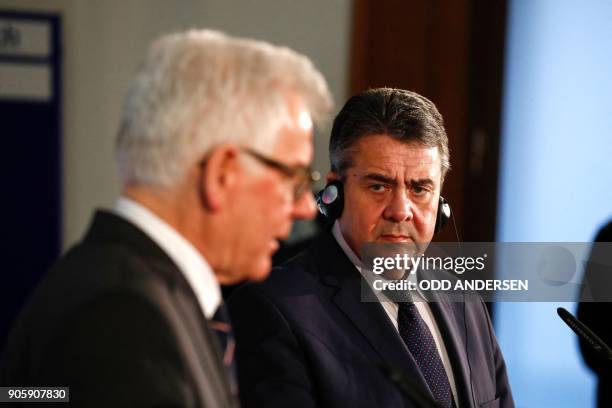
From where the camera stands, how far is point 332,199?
1.81 meters

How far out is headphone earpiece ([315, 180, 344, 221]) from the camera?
5.93 ft

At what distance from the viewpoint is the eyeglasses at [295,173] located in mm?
1135

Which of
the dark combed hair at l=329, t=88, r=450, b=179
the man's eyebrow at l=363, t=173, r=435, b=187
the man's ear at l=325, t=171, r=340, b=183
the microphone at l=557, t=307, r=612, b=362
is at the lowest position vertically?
the microphone at l=557, t=307, r=612, b=362

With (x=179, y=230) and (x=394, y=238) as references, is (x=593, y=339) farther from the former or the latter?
(x=179, y=230)

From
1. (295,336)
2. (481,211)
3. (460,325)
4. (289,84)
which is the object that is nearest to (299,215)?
(289,84)

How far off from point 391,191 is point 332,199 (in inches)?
4.7

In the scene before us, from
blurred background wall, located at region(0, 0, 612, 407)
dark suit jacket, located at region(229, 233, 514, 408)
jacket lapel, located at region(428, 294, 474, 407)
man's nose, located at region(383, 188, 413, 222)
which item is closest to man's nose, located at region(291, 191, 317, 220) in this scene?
dark suit jacket, located at region(229, 233, 514, 408)

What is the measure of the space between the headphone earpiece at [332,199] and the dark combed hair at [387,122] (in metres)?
0.03

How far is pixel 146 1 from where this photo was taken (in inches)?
161

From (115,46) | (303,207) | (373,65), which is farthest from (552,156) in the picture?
(303,207)

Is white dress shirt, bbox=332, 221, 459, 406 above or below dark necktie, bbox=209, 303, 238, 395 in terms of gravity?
below

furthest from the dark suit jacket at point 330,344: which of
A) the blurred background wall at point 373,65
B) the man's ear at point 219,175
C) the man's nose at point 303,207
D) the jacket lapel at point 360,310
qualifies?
the blurred background wall at point 373,65

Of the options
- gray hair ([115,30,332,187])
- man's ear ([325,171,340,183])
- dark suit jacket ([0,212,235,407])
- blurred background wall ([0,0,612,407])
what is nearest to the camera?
dark suit jacket ([0,212,235,407])

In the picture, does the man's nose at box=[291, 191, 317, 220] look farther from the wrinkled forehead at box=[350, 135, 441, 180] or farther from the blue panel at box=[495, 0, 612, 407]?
the blue panel at box=[495, 0, 612, 407]
